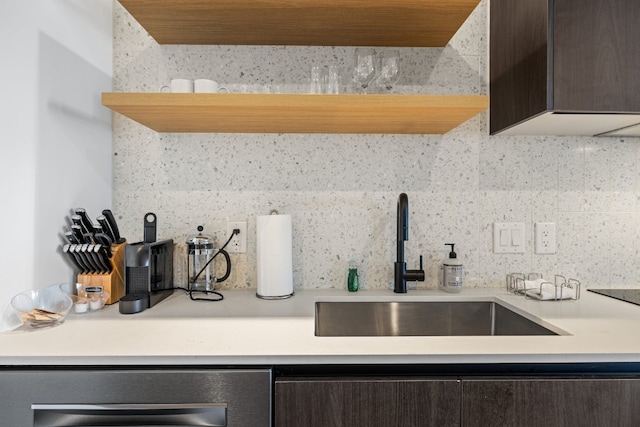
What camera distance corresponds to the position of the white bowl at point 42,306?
42.9 inches

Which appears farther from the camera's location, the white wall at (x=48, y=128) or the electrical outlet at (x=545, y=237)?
the electrical outlet at (x=545, y=237)

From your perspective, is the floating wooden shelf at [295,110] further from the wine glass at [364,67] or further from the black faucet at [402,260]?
the black faucet at [402,260]

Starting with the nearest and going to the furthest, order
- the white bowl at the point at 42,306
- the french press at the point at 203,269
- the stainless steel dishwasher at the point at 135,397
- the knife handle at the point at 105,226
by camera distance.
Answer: the stainless steel dishwasher at the point at 135,397 → the white bowl at the point at 42,306 → the knife handle at the point at 105,226 → the french press at the point at 203,269

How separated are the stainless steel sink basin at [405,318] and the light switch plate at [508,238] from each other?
0.87ft

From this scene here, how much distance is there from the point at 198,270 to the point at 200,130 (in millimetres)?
563

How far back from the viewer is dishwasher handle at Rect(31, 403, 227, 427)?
89 centimetres

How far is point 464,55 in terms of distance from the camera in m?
1.61

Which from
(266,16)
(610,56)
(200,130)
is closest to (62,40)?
(200,130)

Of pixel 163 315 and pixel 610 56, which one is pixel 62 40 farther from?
pixel 610 56

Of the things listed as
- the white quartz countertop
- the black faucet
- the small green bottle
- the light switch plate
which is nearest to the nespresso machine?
the white quartz countertop

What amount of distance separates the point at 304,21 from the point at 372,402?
1.24m

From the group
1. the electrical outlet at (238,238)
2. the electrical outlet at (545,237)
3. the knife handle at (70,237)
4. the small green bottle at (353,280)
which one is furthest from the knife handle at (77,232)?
the electrical outlet at (545,237)

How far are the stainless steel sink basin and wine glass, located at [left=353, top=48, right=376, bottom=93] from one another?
85 cm

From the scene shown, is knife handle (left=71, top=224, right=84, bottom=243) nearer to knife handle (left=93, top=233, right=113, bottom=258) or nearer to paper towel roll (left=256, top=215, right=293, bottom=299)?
knife handle (left=93, top=233, right=113, bottom=258)
